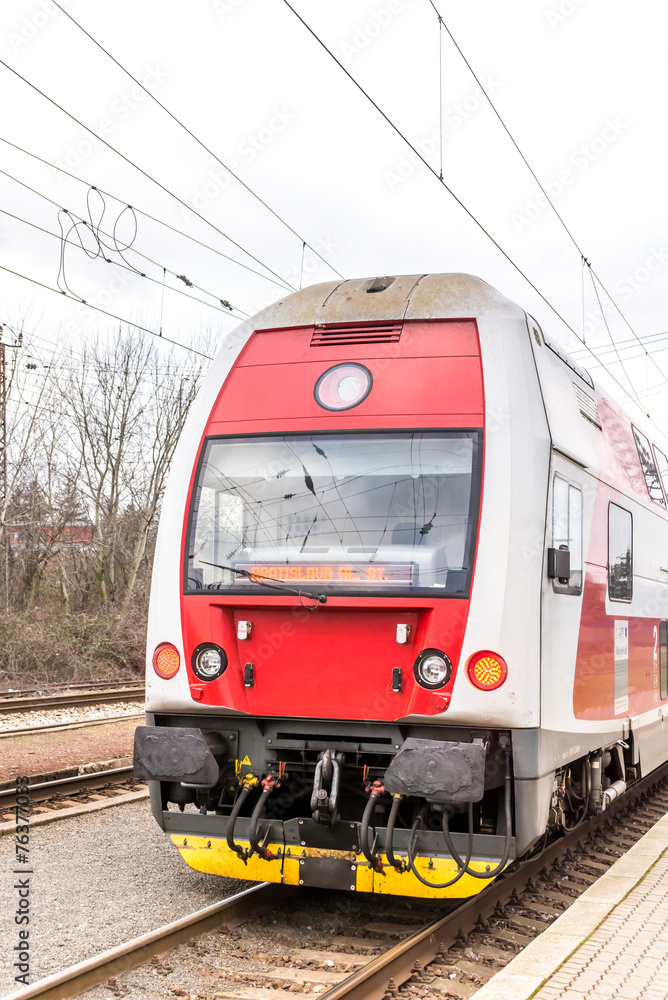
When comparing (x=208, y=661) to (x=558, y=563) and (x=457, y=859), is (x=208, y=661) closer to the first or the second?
(x=457, y=859)

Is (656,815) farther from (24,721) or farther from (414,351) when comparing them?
(24,721)

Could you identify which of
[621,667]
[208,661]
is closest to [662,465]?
[621,667]

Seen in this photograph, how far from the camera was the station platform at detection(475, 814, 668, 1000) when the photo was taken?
168 inches

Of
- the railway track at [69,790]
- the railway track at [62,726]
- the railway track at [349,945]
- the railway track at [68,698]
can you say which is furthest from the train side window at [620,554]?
the railway track at [68,698]

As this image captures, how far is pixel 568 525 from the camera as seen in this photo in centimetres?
605

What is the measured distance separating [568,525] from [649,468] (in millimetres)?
3762

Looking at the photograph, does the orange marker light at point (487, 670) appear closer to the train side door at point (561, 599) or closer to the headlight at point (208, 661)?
the train side door at point (561, 599)

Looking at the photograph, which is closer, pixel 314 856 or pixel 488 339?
pixel 314 856

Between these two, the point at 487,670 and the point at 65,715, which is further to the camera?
the point at 65,715

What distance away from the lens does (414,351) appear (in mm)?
5957

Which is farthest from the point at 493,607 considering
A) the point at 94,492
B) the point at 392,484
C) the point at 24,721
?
the point at 94,492

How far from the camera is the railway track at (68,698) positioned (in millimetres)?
15676

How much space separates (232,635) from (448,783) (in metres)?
1.56

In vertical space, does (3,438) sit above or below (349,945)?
above
